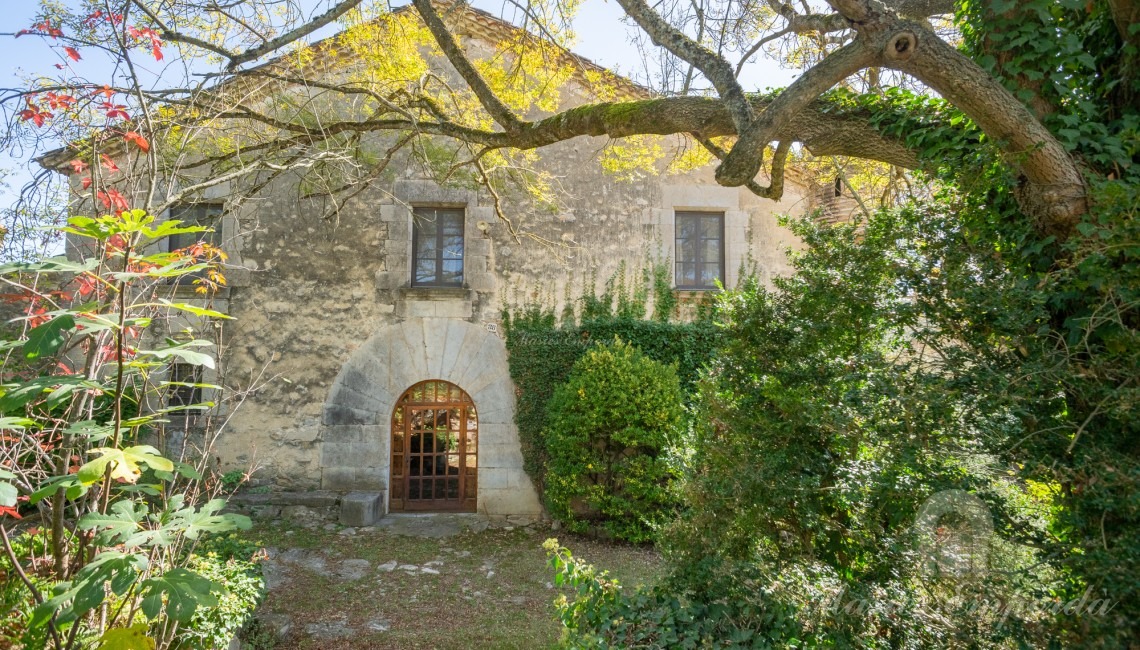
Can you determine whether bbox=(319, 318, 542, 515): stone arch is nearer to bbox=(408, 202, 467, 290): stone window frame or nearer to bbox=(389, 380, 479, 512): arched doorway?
bbox=(389, 380, 479, 512): arched doorway

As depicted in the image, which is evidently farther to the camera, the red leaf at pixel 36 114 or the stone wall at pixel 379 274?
the stone wall at pixel 379 274

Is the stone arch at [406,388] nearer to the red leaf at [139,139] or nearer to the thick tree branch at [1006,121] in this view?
the red leaf at [139,139]

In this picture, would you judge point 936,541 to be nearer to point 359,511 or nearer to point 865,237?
point 865,237

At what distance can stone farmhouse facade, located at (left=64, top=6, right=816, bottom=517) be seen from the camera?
7.61m

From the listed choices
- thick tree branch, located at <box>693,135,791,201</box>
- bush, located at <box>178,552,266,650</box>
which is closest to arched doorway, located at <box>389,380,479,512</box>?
bush, located at <box>178,552,266,650</box>

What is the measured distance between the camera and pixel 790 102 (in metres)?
2.97

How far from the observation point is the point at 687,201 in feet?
26.8

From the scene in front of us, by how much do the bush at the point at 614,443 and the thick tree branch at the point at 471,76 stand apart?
310cm

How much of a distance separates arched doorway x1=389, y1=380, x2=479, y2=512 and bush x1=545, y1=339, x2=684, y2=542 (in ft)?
4.20

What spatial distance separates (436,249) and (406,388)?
172 cm

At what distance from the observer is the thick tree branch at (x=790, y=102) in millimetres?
2877

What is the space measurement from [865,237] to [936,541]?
4.34 ft

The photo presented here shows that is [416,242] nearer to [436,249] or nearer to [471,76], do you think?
[436,249]

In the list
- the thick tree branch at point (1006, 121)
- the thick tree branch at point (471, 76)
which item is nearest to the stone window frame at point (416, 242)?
the thick tree branch at point (471, 76)
